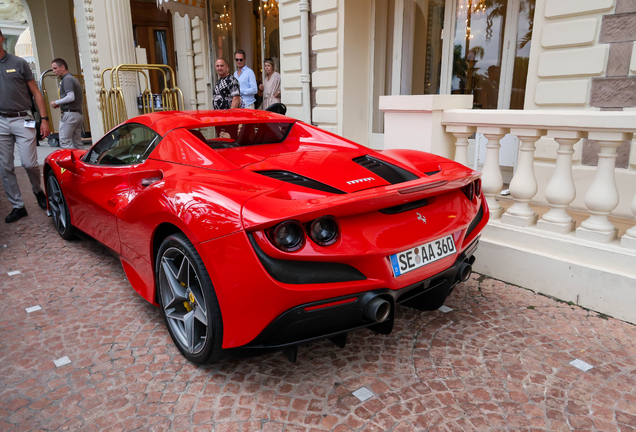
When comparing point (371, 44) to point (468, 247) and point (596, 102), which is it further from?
point (468, 247)

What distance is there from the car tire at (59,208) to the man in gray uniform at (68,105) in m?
2.47

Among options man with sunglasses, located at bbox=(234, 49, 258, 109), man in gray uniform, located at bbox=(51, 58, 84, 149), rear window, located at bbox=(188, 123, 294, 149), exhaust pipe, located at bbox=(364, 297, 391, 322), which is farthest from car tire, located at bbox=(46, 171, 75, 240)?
man with sunglasses, located at bbox=(234, 49, 258, 109)

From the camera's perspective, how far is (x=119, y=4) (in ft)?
30.8

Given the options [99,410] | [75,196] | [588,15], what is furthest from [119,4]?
[99,410]

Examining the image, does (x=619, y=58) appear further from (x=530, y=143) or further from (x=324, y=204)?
(x=324, y=204)

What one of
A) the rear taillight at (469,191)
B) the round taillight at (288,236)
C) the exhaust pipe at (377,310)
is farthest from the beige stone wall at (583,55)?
the round taillight at (288,236)

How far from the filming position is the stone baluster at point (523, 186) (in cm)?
337

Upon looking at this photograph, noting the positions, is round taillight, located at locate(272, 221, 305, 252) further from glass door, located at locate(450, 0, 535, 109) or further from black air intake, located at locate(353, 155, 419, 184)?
glass door, located at locate(450, 0, 535, 109)

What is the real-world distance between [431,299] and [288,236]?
1.14 m

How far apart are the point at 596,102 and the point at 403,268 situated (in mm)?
3983

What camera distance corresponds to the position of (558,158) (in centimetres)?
323

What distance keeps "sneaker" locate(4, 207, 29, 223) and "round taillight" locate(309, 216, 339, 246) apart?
5074 mm

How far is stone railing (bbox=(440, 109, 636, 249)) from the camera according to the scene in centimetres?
291

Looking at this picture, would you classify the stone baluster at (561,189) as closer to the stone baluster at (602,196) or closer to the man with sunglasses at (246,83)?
the stone baluster at (602,196)
